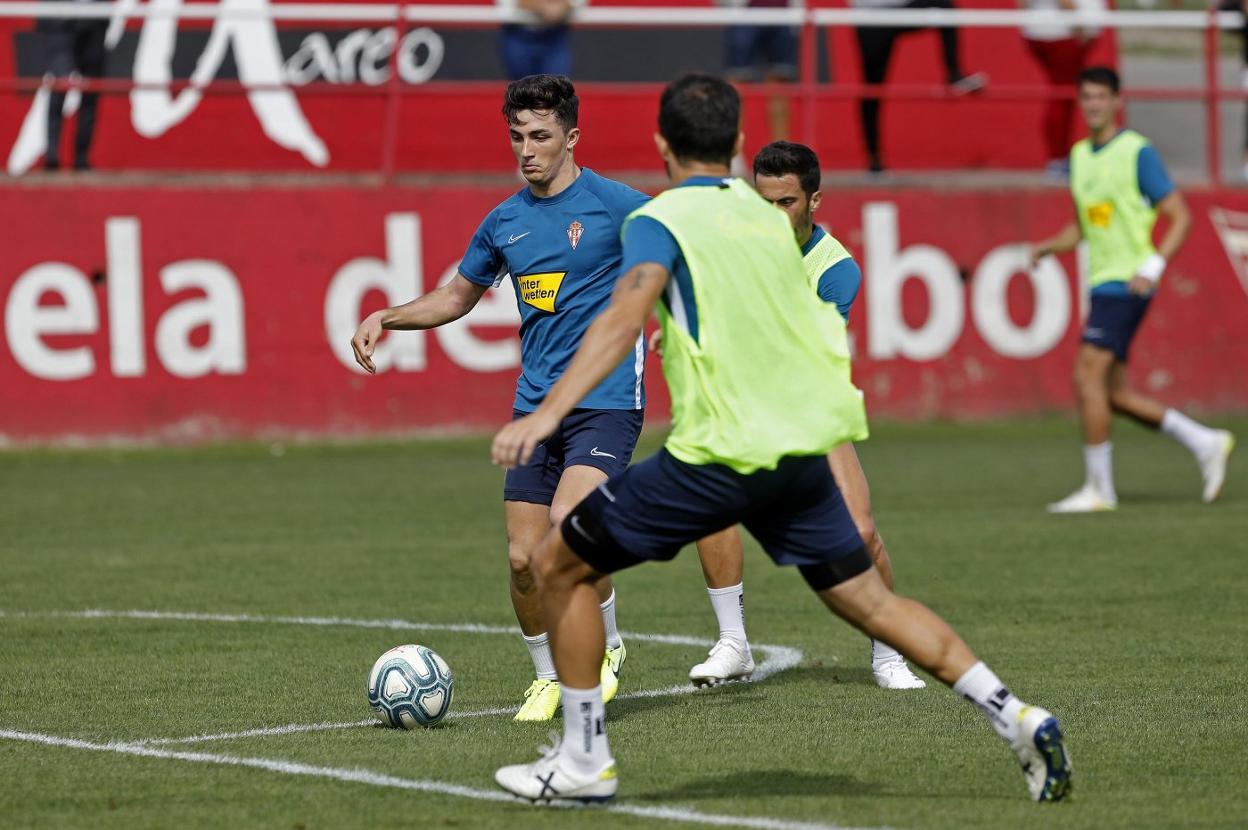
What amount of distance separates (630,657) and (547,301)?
6.21 ft

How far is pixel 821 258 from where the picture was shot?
7.88m

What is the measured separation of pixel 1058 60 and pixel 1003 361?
3346 mm

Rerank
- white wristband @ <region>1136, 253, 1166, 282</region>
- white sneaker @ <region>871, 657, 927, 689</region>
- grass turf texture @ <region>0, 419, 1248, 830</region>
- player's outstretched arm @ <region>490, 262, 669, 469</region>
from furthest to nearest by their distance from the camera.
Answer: white wristband @ <region>1136, 253, 1166, 282</region>
white sneaker @ <region>871, 657, 927, 689</region>
grass turf texture @ <region>0, 419, 1248, 830</region>
player's outstretched arm @ <region>490, 262, 669, 469</region>

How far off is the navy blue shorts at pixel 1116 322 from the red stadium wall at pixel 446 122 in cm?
539

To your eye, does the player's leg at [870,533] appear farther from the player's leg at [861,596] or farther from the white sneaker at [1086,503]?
the white sneaker at [1086,503]

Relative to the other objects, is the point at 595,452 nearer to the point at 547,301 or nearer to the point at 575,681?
the point at 547,301

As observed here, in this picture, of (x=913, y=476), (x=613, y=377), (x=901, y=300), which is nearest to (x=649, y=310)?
(x=613, y=377)

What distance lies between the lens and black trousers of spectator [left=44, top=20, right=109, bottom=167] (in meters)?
17.7

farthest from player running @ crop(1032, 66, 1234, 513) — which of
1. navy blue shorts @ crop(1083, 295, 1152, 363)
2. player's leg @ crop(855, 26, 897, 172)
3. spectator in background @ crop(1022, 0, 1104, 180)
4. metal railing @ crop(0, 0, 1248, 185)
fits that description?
spectator in background @ crop(1022, 0, 1104, 180)

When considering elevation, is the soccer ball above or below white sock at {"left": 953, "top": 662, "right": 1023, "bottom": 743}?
below

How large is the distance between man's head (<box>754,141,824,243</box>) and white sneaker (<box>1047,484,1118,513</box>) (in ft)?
21.4

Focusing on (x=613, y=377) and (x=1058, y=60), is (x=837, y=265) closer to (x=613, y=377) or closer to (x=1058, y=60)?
(x=613, y=377)

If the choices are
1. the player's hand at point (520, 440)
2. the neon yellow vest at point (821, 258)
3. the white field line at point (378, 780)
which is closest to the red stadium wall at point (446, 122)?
the neon yellow vest at point (821, 258)

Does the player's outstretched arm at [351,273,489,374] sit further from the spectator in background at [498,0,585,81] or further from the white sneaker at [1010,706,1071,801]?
the spectator in background at [498,0,585,81]
